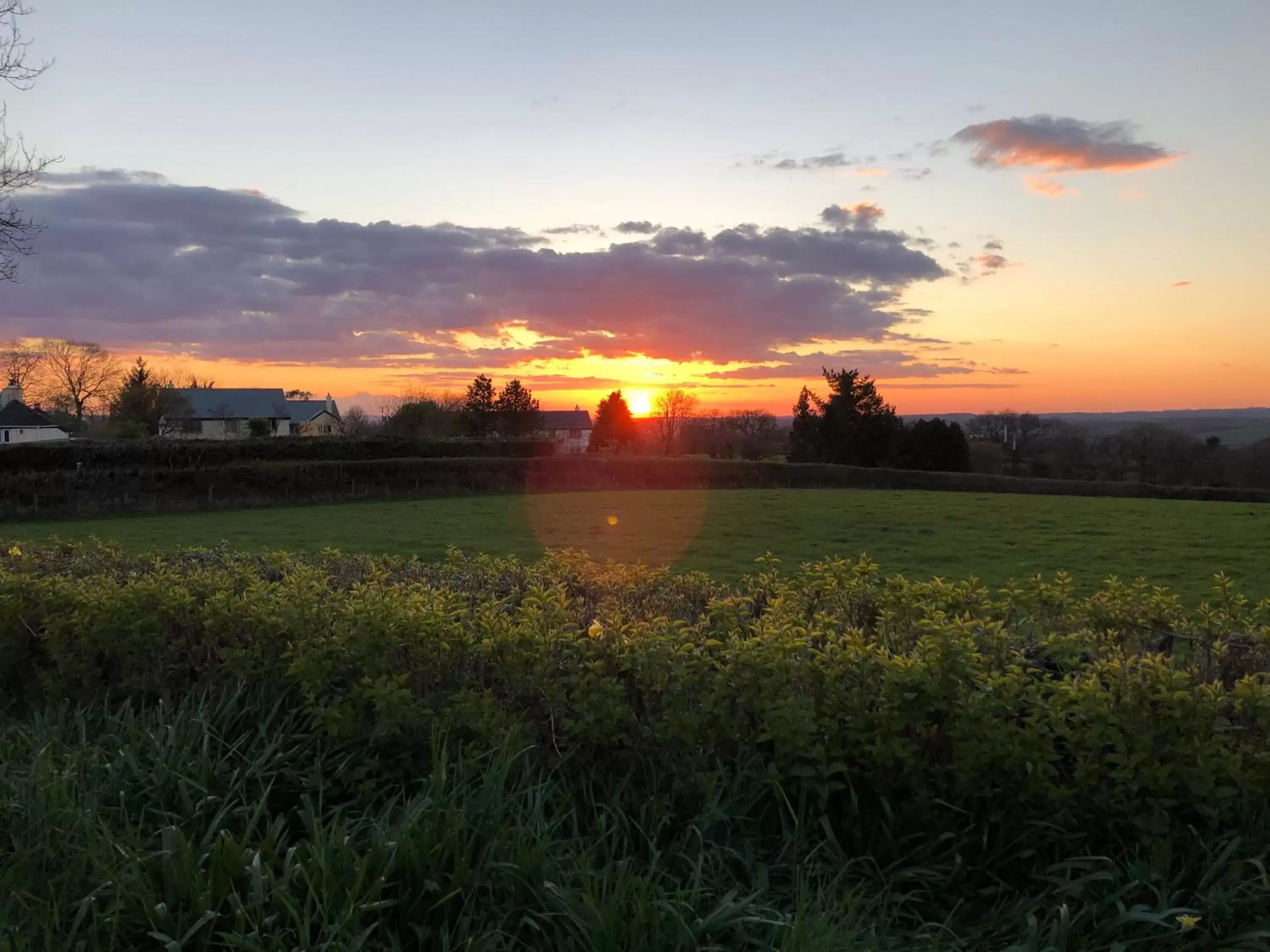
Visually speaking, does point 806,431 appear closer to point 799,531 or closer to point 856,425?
point 856,425

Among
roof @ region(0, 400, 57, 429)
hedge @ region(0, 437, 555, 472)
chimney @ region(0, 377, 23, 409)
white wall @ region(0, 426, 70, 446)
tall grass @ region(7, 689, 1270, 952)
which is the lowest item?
tall grass @ region(7, 689, 1270, 952)

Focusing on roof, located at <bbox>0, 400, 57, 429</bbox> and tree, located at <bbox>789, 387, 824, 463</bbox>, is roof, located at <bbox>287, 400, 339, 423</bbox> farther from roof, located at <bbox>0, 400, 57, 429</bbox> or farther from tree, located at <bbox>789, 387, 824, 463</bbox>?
tree, located at <bbox>789, 387, 824, 463</bbox>

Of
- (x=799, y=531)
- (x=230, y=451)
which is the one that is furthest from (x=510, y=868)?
(x=230, y=451)

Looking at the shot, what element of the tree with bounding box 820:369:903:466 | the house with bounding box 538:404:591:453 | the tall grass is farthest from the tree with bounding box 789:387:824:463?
the tall grass

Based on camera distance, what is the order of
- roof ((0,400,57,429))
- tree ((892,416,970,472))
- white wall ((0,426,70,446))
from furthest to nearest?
1. roof ((0,400,57,429))
2. white wall ((0,426,70,446))
3. tree ((892,416,970,472))

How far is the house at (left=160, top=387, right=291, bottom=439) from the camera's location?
64.6 meters

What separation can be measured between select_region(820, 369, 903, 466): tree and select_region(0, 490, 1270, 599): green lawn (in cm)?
2326

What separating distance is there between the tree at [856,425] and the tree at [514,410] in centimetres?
1988

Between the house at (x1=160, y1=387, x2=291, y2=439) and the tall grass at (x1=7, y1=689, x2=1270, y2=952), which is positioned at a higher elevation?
the house at (x1=160, y1=387, x2=291, y2=439)

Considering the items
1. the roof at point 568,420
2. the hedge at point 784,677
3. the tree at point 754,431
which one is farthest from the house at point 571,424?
the hedge at point 784,677

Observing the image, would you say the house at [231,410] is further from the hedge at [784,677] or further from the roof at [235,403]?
the hedge at [784,677]

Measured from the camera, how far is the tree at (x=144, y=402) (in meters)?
56.8

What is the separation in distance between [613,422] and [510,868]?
62.5m

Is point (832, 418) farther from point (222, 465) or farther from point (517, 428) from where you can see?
point (222, 465)
